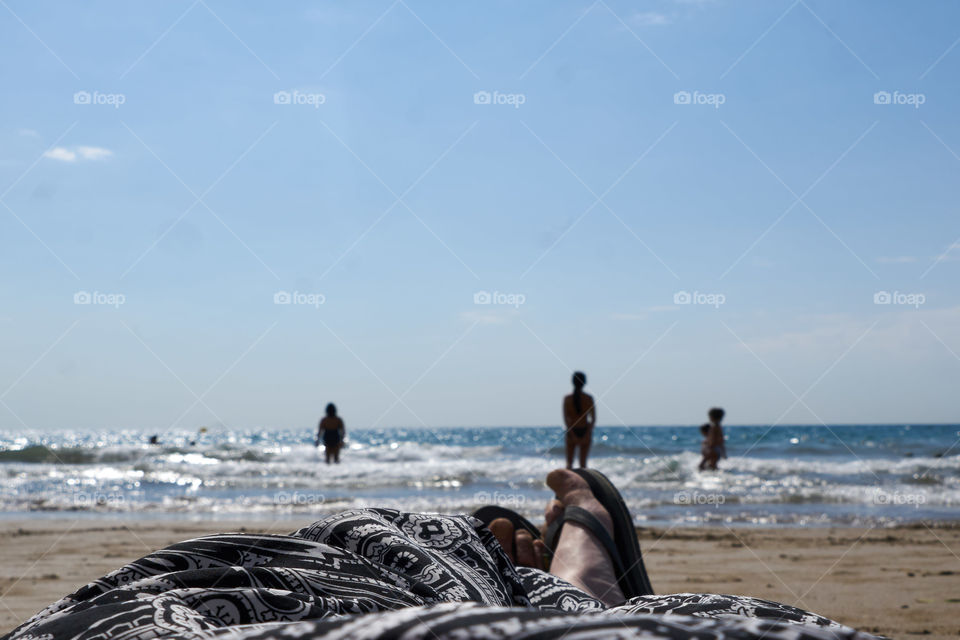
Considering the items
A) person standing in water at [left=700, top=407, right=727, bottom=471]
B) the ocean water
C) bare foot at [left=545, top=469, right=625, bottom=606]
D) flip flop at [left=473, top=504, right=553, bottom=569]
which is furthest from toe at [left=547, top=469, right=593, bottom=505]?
person standing in water at [left=700, top=407, right=727, bottom=471]

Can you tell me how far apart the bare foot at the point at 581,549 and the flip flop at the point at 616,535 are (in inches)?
0.8

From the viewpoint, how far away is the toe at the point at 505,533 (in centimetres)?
263

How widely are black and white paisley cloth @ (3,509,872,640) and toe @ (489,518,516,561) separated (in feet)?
3.67

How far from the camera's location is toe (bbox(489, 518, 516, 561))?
263cm

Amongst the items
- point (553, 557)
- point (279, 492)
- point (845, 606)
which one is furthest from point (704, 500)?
point (553, 557)

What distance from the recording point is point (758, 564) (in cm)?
498

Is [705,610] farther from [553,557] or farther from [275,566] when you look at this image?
[553,557]

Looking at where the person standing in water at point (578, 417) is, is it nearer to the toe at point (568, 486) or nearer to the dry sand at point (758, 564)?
the dry sand at point (758, 564)

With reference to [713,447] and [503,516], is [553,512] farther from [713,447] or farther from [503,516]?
[713,447]

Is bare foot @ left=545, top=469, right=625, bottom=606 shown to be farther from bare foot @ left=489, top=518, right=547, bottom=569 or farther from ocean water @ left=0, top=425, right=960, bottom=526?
ocean water @ left=0, top=425, right=960, bottom=526

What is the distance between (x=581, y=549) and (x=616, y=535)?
0.65ft

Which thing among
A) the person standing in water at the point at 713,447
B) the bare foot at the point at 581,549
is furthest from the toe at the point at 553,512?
the person standing in water at the point at 713,447

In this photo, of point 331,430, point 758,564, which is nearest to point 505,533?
point 758,564

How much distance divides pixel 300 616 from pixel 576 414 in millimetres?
8970
